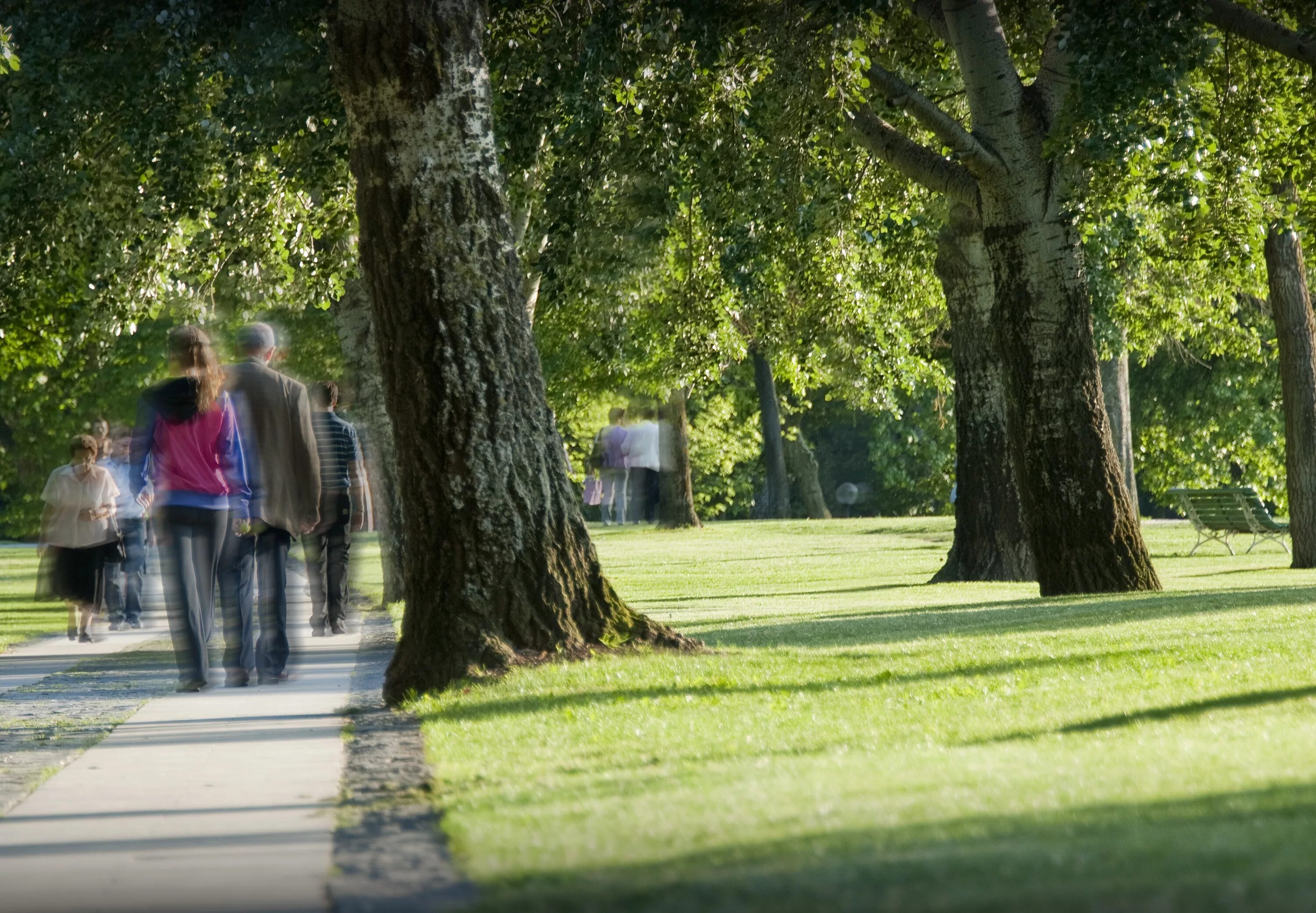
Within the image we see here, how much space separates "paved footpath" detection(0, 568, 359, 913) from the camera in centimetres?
482

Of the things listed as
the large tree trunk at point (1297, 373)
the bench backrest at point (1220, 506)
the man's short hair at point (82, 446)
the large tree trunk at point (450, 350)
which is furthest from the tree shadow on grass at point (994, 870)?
the bench backrest at point (1220, 506)

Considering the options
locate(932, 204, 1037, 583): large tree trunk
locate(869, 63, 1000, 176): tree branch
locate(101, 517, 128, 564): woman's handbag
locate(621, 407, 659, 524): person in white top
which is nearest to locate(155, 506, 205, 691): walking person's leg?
locate(101, 517, 128, 564): woman's handbag

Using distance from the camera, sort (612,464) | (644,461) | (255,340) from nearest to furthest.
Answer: (255,340)
(644,461)
(612,464)

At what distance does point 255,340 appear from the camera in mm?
10852

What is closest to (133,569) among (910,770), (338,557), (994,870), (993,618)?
(338,557)

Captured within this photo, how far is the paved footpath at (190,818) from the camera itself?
482cm

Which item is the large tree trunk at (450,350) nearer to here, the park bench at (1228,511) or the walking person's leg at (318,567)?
the walking person's leg at (318,567)

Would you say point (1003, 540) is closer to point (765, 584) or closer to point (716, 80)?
point (765, 584)

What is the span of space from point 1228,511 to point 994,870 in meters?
23.8

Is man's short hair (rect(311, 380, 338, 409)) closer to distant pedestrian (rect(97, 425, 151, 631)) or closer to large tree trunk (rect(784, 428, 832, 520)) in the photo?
distant pedestrian (rect(97, 425, 151, 631))

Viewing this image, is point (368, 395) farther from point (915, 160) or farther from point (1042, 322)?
point (1042, 322)

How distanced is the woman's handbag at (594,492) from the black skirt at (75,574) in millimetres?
29604

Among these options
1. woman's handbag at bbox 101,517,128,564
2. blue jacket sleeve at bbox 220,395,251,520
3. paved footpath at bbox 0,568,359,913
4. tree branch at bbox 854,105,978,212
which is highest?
tree branch at bbox 854,105,978,212

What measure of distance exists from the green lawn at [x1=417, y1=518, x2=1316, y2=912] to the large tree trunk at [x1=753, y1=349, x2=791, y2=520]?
3749 cm
